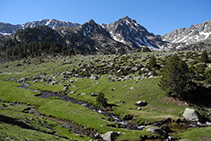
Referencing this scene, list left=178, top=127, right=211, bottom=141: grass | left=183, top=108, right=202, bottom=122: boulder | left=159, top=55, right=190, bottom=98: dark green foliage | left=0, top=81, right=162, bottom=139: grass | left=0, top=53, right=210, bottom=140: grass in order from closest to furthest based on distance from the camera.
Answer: left=178, top=127, right=211, bottom=141: grass
left=0, top=53, right=210, bottom=140: grass
left=0, top=81, right=162, bottom=139: grass
left=183, top=108, right=202, bottom=122: boulder
left=159, top=55, right=190, bottom=98: dark green foliage

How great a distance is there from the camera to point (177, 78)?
41.0 metres

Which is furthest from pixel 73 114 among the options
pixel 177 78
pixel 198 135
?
pixel 177 78

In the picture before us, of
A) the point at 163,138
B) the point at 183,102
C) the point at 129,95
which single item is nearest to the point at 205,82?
the point at 183,102

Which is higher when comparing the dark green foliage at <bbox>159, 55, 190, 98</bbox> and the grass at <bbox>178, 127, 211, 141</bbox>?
the dark green foliage at <bbox>159, 55, 190, 98</bbox>

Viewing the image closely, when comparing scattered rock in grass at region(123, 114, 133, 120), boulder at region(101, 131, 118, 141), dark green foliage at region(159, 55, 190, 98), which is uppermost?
dark green foliage at region(159, 55, 190, 98)

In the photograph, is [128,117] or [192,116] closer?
[192,116]

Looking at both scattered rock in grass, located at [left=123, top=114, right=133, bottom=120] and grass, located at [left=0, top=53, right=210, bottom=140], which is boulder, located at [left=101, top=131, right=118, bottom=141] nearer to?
grass, located at [left=0, top=53, right=210, bottom=140]

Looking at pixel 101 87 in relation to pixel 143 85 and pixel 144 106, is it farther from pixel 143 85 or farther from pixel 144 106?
pixel 144 106

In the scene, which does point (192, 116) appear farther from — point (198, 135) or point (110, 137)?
point (110, 137)

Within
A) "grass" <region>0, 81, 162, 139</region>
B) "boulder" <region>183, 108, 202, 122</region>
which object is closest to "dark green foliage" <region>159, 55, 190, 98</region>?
"boulder" <region>183, 108, 202, 122</region>

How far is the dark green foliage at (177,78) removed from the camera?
41250mm

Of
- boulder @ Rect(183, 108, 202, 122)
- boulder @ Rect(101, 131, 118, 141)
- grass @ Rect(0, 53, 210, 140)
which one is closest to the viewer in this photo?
boulder @ Rect(101, 131, 118, 141)

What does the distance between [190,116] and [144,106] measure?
1418cm

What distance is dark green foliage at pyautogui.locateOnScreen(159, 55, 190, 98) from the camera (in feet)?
135
